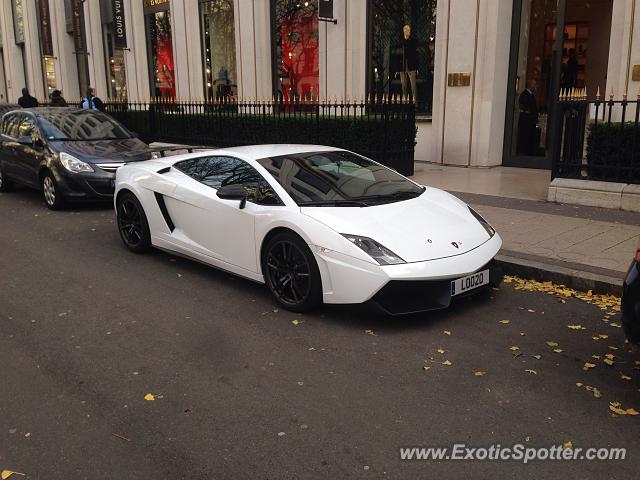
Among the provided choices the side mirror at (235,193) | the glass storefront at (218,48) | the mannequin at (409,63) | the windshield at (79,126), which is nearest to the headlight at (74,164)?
the windshield at (79,126)

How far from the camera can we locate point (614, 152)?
28.8 feet

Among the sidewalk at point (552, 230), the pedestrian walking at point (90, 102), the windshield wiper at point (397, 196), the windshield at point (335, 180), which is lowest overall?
the sidewalk at point (552, 230)

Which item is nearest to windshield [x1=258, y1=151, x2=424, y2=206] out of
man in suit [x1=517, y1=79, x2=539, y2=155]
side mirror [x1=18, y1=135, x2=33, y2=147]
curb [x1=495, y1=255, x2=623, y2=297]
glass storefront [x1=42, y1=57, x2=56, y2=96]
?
curb [x1=495, y1=255, x2=623, y2=297]

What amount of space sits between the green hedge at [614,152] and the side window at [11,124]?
969cm

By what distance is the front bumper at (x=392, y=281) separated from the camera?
4.74 meters

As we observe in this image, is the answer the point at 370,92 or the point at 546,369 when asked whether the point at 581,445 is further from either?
the point at 370,92

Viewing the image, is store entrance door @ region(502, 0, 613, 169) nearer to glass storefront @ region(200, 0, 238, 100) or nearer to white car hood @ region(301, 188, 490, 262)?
white car hood @ region(301, 188, 490, 262)

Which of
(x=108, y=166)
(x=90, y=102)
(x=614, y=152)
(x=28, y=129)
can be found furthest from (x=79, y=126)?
(x=614, y=152)

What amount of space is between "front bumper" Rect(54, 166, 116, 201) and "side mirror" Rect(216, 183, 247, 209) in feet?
16.3

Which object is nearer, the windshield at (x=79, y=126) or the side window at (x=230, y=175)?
the side window at (x=230, y=175)

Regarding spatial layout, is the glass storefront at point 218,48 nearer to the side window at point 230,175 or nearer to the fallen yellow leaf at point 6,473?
the side window at point 230,175

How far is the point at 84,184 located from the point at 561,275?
7355mm

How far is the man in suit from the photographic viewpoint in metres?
12.9

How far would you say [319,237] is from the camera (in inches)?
198
